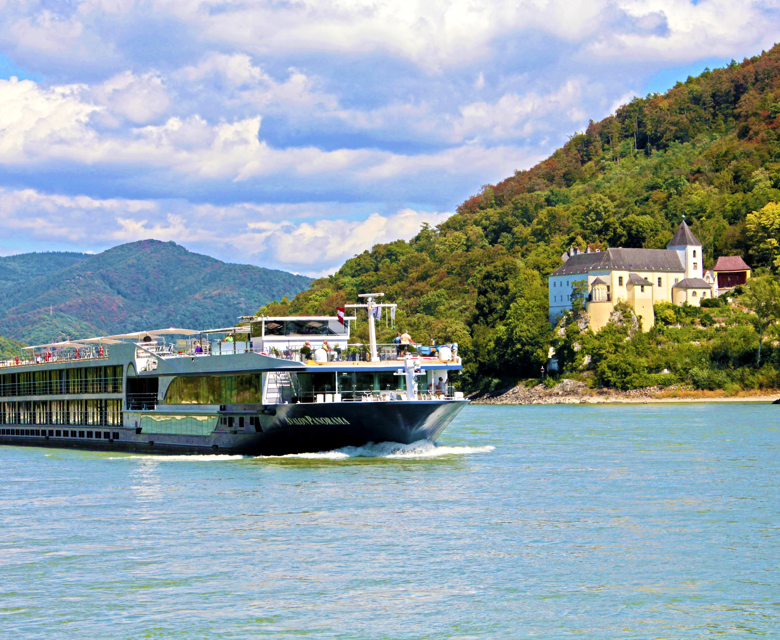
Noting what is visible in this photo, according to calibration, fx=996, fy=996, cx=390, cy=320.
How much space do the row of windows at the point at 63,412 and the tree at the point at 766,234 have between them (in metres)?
105

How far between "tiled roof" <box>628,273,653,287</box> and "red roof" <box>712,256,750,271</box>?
10.9 metres

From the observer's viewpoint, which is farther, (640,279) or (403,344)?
(640,279)

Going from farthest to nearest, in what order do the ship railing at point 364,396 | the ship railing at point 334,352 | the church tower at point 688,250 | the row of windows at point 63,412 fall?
the church tower at point 688,250 → the row of windows at point 63,412 → the ship railing at point 334,352 → the ship railing at point 364,396

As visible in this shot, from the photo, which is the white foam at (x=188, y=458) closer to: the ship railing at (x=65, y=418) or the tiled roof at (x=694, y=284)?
the ship railing at (x=65, y=418)

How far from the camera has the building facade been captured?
14325 centimetres

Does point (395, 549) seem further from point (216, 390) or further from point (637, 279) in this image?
point (637, 279)

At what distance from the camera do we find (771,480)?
39500 mm

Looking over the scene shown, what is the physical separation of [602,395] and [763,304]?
77.7 ft

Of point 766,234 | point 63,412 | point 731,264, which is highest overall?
point 766,234

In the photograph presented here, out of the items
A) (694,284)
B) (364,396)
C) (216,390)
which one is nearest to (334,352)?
(364,396)

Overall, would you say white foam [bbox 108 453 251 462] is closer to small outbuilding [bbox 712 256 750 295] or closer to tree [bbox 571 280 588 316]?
tree [bbox 571 280 588 316]

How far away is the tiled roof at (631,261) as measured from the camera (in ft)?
474

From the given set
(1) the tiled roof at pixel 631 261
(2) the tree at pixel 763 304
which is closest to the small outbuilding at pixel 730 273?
(1) the tiled roof at pixel 631 261

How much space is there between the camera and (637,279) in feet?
470
